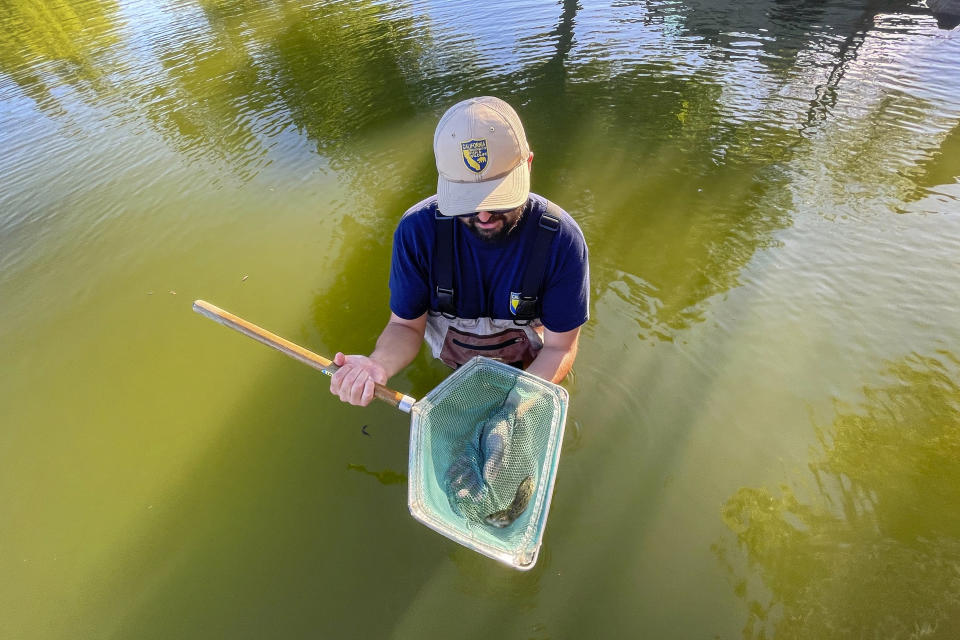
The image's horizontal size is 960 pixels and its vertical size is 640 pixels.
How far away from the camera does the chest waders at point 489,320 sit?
2158 millimetres

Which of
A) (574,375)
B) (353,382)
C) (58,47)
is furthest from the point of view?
(58,47)

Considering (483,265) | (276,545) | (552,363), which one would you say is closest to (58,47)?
(276,545)

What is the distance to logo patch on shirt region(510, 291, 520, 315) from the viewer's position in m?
2.35

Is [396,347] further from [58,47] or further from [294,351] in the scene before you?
[58,47]

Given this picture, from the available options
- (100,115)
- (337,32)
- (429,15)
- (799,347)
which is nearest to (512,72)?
(429,15)

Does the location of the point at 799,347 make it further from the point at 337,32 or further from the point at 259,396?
the point at 337,32

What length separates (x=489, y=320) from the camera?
255 cm

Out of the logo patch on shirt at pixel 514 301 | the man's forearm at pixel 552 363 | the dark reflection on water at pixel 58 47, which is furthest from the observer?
the dark reflection on water at pixel 58 47

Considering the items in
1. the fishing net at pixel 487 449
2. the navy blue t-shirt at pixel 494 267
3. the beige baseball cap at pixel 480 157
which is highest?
the beige baseball cap at pixel 480 157

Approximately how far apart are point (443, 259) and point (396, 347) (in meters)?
0.58

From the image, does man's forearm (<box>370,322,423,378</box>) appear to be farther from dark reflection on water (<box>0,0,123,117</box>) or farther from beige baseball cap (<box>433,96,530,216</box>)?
dark reflection on water (<box>0,0,123,117</box>)

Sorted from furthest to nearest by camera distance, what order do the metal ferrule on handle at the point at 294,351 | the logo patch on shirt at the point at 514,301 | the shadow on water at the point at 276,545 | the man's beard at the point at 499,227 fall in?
1. the shadow on water at the point at 276,545
2. the logo patch on shirt at the point at 514,301
3. the man's beard at the point at 499,227
4. the metal ferrule on handle at the point at 294,351

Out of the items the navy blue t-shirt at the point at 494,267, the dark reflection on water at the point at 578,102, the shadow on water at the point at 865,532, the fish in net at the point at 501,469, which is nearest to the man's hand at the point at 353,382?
the navy blue t-shirt at the point at 494,267

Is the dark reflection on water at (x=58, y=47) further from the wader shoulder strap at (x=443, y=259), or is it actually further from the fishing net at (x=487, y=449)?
the fishing net at (x=487, y=449)
